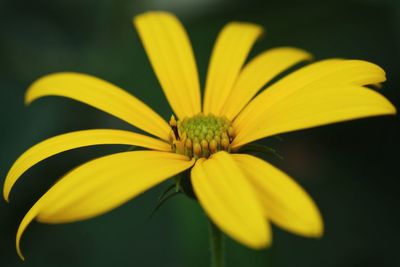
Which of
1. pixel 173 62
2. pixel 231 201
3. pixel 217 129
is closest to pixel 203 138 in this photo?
pixel 217 129

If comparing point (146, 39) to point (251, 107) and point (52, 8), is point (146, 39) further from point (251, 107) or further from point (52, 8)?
point (52, 8)

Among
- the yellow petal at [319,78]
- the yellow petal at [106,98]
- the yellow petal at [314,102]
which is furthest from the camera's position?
the yellow petal at [106,98]

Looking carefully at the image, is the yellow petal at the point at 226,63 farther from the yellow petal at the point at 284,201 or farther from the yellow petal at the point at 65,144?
the yellow petal at the point at 284,201

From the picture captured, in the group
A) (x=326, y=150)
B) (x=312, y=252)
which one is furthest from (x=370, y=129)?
(x=312, y=252)

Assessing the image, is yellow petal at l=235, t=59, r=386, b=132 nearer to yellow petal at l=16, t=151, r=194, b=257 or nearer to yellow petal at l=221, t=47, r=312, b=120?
yellow petal at l=221, t=47, r=312, b=120

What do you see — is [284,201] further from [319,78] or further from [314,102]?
[319,78]

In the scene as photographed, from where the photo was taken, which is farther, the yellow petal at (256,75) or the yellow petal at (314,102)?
the yellow petal at (256,75)

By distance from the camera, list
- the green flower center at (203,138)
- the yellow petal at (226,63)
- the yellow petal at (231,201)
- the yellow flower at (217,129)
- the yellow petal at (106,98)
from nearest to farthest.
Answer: the yellow petal at (231,201) → the yellow flower at (217,129) → the green flower center at (203,138) → the yellow petal at (106,98) → the yellow petal at (226,63)

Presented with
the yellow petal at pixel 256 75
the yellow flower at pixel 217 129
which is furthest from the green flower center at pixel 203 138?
the yellow petal at pixel 256 75
